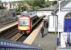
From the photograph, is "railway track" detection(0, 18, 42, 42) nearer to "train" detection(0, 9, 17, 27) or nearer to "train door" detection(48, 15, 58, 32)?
"train door" detection(48, 15, 58, 32)

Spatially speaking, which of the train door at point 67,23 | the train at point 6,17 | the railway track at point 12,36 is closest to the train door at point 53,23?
the train door at point 67,23

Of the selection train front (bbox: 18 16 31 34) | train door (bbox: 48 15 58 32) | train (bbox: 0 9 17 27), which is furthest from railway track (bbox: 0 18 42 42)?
train (bbox: 0 9 17 27)

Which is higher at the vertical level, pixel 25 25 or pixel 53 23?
pixel 53 23

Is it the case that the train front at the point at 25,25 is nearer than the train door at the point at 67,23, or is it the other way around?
the train door at the point at 67,23

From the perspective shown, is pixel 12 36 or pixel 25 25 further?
pixel 25 25

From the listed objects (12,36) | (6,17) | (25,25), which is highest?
(6,17)

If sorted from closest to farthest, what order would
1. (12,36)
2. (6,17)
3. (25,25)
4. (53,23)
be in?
(12,36) < (53,23) < (25,25) < (6,17)

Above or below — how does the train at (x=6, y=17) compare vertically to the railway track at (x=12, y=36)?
above

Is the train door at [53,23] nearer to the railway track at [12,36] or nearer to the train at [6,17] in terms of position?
the railway track at [12,36]

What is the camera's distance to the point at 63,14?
3275 centimetres

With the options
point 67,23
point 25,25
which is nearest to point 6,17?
point 25,25

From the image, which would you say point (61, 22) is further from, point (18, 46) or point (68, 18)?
point (18, 46)

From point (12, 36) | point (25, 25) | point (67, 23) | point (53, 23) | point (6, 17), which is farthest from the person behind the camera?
point (6, 17)

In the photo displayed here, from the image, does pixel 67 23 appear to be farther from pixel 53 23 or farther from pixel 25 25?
pixel 25 25
